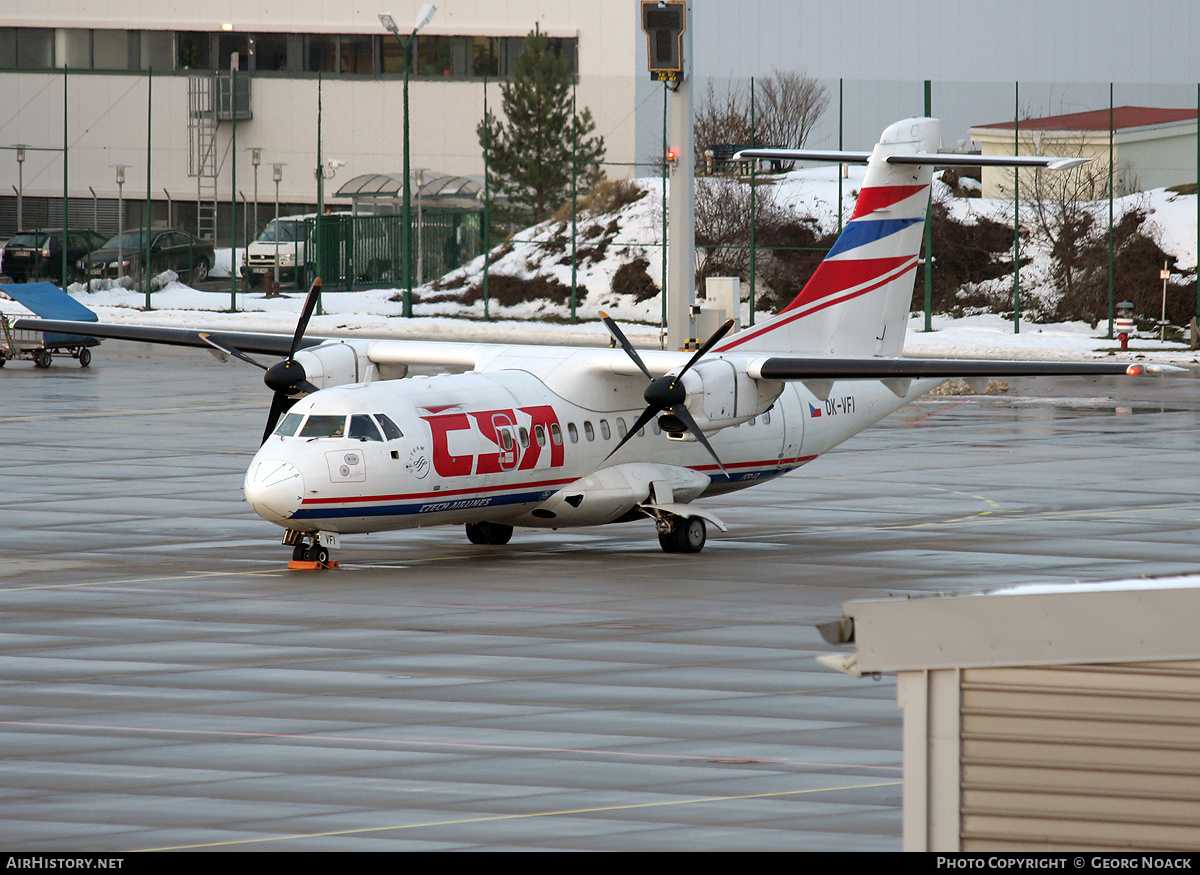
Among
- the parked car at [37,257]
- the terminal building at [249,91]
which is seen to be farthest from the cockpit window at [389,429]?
the terminal building at [249,91]

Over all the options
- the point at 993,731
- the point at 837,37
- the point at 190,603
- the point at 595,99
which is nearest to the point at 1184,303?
the point at 837,37

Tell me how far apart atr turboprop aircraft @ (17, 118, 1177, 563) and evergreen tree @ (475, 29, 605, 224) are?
40316 millimetres

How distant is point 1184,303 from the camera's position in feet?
184

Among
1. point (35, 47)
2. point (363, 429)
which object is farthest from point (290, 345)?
point (35, 47)

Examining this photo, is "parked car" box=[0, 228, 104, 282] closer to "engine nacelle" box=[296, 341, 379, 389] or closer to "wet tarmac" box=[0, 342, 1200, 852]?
"wet tarmac" box=[0, 342, 1200, 852]

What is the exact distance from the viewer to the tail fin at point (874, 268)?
2530 cm

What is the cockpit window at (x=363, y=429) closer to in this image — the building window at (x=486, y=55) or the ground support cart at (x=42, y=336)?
the ground support cart at (x=42, y=336)

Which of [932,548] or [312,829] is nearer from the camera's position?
[312,829]

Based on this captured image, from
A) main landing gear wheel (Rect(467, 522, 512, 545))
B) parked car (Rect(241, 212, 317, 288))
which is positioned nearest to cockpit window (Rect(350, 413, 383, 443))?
main landing gear wheel (Rect(467, 522, 512, 545))

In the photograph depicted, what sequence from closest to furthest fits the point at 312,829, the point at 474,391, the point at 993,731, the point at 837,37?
1. the point at 993,731
2. the point at 312,829
3. the point at 474,391
4. the point at 837,37

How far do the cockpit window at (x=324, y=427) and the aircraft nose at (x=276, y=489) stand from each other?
627 mm

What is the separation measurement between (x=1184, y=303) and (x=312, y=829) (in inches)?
2001

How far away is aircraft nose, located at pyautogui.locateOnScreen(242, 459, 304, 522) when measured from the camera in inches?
769
